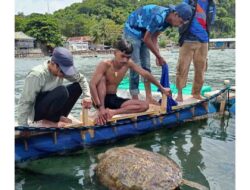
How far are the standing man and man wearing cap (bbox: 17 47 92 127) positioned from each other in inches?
88.5

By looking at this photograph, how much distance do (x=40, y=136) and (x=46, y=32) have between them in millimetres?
24881

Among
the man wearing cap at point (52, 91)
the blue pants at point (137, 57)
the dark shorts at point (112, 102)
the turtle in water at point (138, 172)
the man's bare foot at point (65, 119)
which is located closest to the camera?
the turtle in water at point (138, 172)

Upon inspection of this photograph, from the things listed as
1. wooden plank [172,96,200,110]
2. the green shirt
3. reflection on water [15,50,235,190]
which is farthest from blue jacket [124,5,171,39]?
the green shirt

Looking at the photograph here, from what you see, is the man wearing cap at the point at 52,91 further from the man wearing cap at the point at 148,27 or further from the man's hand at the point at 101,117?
the man wearing cap at the point at 148,27

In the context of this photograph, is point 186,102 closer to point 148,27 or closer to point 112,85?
point 148,27

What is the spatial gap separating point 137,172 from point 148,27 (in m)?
2.56

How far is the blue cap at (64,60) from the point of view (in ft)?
12.2

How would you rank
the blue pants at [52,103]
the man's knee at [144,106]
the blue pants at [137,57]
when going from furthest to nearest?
the blue pants at [137,57], the man's knee at [144,106], the blue pants at [52,103]

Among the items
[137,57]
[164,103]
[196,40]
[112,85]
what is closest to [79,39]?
[196,40]

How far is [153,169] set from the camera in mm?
3369

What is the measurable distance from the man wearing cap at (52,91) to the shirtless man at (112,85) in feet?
1.10

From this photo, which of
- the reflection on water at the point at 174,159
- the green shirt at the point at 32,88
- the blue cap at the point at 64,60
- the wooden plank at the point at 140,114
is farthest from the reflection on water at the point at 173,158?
the blue cap at the point at 64,60
